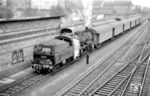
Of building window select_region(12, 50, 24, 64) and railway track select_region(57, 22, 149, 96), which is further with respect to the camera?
building window select_region(12, 50, 24, 64)

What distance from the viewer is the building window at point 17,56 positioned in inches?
606

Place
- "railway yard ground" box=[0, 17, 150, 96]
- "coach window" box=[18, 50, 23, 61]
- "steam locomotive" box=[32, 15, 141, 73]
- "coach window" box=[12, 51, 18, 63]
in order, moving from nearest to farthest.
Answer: "railway yard ground" box=[0, 17, 150, 96]
"steam locomotive" box=[32, 15, 141, 73]
"coach window" box=[12, 51, 18, 63]
"coach window" box=[18, 50, 23, 61]

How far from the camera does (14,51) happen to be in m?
15.3

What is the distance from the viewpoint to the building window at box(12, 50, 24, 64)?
15402mm

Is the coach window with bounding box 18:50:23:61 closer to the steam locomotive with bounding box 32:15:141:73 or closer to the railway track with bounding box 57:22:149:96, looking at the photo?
the steam locomotive with bounding box 32:15:141:73

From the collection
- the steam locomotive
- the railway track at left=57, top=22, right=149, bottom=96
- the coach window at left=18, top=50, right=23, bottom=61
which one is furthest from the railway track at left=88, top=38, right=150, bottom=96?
the coach window at left=18, top=50, right=23, bottom=61

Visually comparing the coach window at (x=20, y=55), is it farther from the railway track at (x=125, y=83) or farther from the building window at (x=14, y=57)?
the railway track at (x=125, y=83)

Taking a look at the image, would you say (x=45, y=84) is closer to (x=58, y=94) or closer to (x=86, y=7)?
(x=58, y=94)

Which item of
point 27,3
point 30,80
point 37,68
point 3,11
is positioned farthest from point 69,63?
point 27,3

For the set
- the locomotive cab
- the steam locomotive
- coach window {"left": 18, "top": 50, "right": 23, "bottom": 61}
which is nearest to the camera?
the locomotive cab

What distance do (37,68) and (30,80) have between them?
1.40m

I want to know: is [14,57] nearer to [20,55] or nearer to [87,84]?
[20,55]

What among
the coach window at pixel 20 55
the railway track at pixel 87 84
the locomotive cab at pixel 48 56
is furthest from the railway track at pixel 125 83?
the coach window at pixel 20 55

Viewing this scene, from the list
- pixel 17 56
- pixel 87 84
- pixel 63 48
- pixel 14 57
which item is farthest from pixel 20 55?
pixel 87 84
